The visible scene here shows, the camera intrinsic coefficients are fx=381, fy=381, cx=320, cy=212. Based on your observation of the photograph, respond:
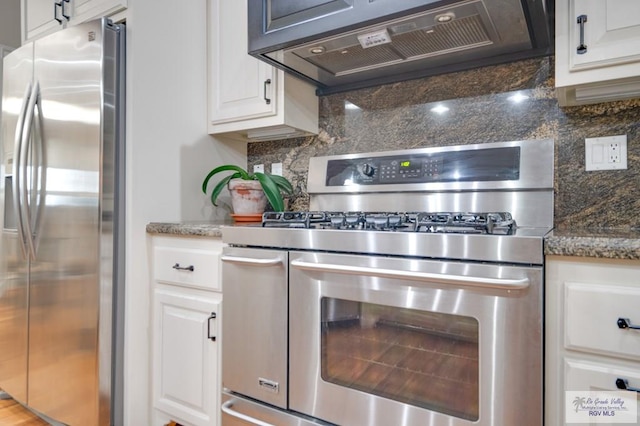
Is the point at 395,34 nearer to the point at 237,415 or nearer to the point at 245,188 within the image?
the point at 245,188

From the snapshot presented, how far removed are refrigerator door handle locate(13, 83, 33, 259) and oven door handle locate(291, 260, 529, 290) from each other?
141cm

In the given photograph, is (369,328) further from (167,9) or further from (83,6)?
(83,6)

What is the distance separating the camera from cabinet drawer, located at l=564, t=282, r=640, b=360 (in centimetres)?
80

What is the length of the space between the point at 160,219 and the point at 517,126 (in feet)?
5.05

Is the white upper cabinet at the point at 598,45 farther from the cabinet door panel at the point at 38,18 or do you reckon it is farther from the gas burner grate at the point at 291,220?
the cabinet door panel at the point at 38,18

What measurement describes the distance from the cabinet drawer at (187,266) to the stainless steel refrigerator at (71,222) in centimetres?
17

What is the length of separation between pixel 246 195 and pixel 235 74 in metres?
0.58

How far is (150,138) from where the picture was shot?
1674 millimetres

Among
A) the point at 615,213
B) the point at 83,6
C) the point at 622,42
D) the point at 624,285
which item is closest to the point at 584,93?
the point at 622,42

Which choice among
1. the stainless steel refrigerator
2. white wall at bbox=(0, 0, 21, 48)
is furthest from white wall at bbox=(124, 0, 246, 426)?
white wall at bbox=(0, 0, 21, 48)

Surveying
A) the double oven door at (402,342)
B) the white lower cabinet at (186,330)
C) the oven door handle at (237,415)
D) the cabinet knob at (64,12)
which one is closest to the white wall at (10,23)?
the cabinet knob at (64,12)

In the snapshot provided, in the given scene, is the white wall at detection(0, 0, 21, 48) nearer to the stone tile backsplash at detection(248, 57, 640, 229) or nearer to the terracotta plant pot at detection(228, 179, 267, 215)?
Result: the terracotta plant pot at detection(228, 179, 267, 215)

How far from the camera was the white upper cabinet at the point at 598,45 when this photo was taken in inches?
41.6

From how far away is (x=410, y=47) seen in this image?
1410 mm
